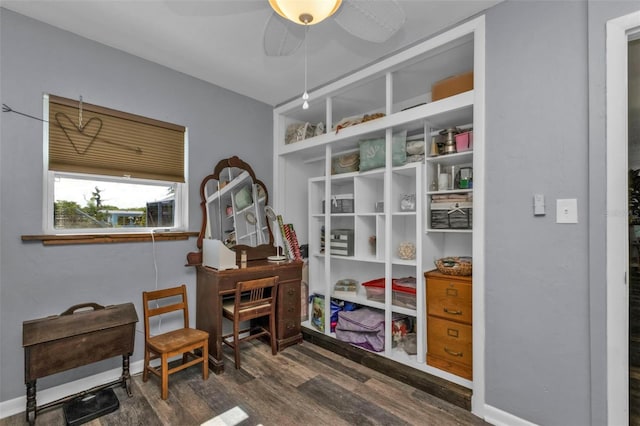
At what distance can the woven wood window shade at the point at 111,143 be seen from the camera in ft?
7.23

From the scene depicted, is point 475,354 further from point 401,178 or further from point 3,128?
point 3,128

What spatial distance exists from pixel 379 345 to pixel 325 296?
0.71 meters

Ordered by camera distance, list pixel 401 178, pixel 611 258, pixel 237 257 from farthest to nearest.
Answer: pixel 237 257 < pixel 401 178 < pixel 611 258

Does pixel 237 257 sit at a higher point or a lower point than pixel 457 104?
lower

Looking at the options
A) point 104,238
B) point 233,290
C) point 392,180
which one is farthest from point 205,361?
point 392,180

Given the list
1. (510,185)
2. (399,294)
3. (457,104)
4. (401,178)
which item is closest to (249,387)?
(399,294)

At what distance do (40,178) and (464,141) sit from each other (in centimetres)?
303

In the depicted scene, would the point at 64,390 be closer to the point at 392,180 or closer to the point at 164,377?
the point at 164,377

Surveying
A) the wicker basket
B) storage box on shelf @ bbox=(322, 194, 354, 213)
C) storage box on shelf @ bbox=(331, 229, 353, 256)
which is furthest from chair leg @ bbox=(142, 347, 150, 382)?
the wicker basket

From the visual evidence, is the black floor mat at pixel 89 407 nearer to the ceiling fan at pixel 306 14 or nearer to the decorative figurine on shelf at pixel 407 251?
Answer: the decorative figurine on shelf at pixel 407 251

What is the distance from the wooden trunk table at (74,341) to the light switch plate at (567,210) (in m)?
2.78

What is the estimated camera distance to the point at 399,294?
104 inches

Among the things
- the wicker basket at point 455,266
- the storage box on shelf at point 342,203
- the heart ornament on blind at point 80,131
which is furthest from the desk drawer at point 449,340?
the heart ornament on blind at point 80,131

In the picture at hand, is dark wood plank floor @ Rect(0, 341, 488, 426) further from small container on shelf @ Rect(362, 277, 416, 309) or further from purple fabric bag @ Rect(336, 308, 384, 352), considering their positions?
small container on shelf @ Rect(362, 277, 416, 309)
